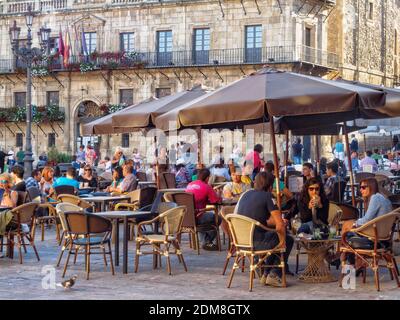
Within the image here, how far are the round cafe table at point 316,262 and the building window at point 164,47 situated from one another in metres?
30.0

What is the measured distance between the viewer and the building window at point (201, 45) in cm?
3884

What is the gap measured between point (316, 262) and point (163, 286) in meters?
1.79

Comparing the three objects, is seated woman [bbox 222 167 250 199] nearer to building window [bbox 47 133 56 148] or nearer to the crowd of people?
the crowd of people

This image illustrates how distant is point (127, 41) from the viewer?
40.8 meters

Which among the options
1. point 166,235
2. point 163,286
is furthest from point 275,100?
point 163,286

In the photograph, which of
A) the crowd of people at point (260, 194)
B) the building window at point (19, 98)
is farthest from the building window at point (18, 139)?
the crowd of people at point (260, 194)

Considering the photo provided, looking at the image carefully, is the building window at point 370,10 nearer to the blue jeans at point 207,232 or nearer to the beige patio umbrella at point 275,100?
the blue jeans at point 207,232

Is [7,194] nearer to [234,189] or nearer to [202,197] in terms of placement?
[202,197]

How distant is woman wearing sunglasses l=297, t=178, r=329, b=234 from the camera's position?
10344 millimetres

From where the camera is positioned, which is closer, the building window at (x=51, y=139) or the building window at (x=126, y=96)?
the building window at (x=126, y=96)

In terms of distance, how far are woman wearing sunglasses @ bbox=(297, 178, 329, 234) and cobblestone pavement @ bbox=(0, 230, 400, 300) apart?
709 mm

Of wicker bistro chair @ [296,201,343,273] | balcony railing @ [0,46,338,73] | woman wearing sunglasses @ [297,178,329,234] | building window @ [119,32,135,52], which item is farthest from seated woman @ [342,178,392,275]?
building window @ [119,32,135,52]
